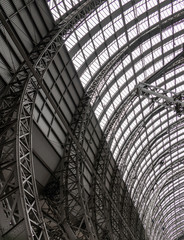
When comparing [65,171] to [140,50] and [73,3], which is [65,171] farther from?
[140,50]

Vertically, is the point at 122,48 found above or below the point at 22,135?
above

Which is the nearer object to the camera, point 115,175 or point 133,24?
point 133,24

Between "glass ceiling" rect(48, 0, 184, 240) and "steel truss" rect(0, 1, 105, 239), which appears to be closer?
"steel truss" rect(0, 1, 105, 239)

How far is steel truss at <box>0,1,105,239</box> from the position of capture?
13977 mm

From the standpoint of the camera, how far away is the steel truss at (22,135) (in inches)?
550

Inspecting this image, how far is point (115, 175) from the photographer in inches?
1763

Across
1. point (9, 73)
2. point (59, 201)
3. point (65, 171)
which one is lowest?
point (59, 201)

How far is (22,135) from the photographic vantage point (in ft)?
57.1

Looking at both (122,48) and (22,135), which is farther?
(122,48)

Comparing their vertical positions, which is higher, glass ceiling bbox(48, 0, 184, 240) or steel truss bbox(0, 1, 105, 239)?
glass ceiling bbox(48, 0, 184, 240)

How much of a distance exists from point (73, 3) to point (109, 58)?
8490mm

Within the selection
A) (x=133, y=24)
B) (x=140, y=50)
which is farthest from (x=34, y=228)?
(x=140, y=50)

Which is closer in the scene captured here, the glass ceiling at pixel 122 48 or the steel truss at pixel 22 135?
the steel truss at pixel 22 135

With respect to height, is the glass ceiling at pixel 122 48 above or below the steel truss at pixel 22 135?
above
